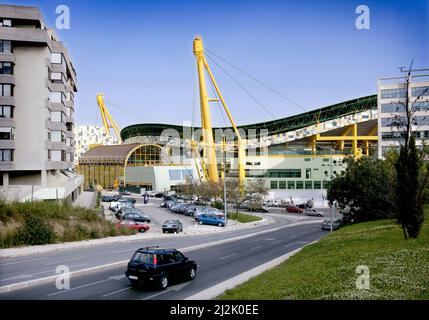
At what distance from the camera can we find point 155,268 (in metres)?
14.2

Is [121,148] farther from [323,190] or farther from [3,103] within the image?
[3,103]

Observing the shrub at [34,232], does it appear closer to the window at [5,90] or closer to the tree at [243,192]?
the window at [5,90]

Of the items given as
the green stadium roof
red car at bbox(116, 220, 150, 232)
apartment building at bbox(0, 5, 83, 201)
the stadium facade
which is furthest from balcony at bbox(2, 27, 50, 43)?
the green stadium roof

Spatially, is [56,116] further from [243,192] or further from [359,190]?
[359,190]

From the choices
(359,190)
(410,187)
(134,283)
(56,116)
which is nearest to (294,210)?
(359,190)

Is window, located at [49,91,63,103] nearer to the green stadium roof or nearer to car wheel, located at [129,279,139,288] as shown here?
car wheel, located at [129,279,139,288]

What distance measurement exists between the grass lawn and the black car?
8.75ft

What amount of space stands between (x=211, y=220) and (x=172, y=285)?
97.0 ft

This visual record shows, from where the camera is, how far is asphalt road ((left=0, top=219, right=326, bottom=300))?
44.4 feet

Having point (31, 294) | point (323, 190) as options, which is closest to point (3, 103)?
point (31, 294)

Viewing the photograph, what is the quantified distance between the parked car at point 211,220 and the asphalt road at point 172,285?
1328 cm

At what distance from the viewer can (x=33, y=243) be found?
24.6 m

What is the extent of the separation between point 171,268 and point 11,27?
110 ft

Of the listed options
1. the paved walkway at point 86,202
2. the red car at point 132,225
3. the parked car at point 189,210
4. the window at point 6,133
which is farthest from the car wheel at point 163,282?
the parked car at point 189,210
